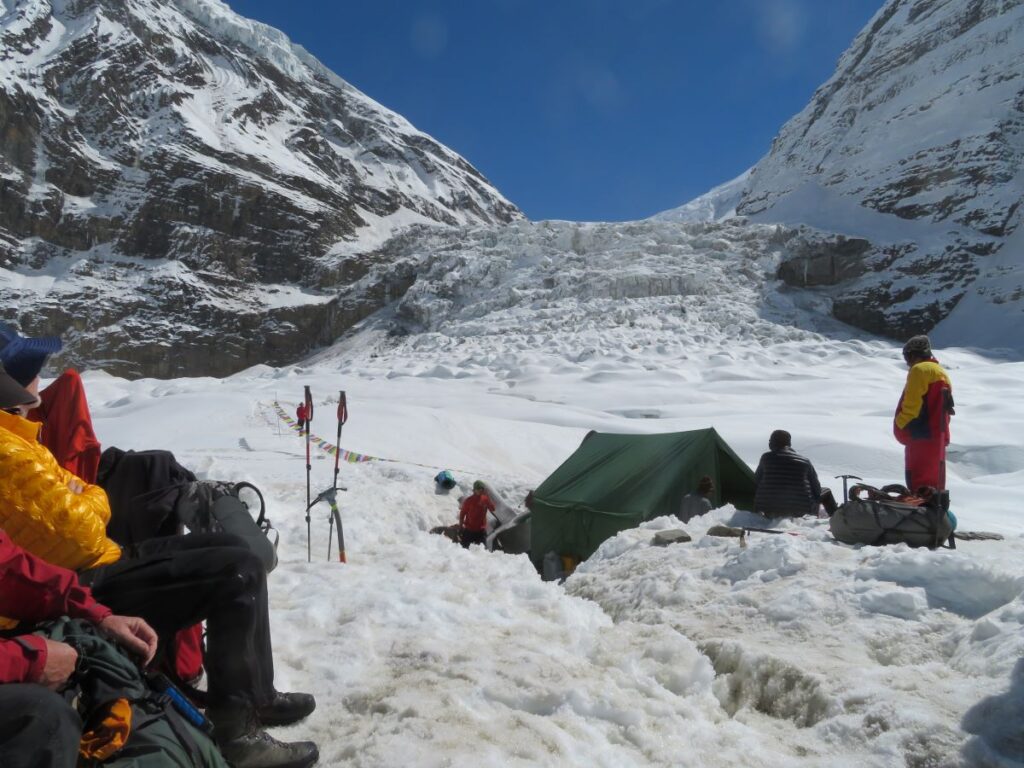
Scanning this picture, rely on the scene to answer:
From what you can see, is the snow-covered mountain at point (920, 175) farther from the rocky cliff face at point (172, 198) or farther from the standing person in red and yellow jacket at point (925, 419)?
the standing person in red and yellow jacket at point (925, 419)

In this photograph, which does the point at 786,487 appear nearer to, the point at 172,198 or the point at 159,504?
the point at 159,504

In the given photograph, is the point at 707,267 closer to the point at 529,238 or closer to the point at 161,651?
the point at 529,238

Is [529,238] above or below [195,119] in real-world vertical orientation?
below

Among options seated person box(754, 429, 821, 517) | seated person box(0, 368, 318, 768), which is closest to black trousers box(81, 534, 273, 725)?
seated person box(0, 368, 318, 768)

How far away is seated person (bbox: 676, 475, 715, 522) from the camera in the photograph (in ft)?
24.2

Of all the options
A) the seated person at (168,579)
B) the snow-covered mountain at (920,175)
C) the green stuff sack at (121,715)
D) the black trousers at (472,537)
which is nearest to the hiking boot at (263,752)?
the seated person at (168,579)

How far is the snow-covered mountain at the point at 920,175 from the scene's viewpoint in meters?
44.0

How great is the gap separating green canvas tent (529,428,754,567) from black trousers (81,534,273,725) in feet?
19.4

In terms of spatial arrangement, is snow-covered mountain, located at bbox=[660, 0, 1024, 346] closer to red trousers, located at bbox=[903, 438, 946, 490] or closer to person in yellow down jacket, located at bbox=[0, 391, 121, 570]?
red trousers, located at bbox=[903, 438, 946, 490]

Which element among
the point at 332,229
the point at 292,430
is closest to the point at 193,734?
the point at 292,430

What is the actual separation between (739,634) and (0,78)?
320 ft

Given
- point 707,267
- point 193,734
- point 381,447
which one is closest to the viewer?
point 193,734

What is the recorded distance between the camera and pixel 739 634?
3.41 meters

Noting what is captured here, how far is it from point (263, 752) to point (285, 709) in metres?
0.31
